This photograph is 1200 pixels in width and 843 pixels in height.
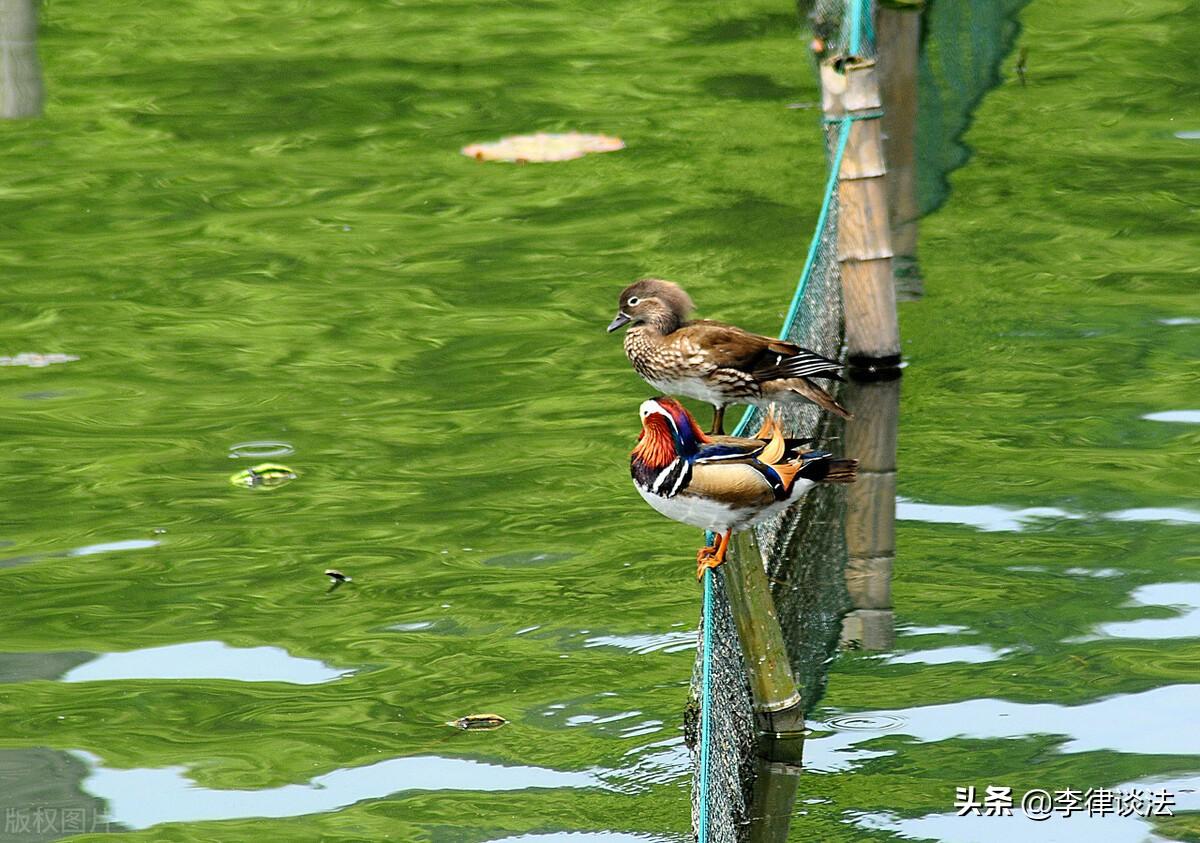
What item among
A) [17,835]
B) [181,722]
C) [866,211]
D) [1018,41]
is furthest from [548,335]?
[1018,41]

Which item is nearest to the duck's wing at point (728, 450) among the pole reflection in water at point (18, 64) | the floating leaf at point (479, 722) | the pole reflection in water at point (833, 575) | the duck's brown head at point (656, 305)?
the duck's brown head at point (656, 305)

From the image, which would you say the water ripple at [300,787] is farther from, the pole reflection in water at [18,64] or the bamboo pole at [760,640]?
the pole reflection in water at [18,64]

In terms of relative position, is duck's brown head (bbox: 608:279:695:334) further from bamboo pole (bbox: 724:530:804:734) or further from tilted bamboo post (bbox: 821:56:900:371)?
tilted bamboo post (bbox: 821:56:900:371)

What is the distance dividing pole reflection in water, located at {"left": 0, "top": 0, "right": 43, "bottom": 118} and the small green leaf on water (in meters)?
4.97

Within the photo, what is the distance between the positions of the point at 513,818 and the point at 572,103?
8467 millimetres

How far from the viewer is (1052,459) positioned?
26.1 ft

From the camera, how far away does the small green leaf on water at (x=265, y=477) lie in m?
8.08

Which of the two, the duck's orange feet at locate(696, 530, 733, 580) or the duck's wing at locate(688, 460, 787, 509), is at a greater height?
the duck's wing at locate(688, 460, 787, 509)

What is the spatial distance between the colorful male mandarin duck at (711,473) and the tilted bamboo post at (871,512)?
1.95 meters

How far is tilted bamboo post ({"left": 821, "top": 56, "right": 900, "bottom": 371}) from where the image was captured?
315 inches

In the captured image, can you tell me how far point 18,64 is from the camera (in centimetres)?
1288

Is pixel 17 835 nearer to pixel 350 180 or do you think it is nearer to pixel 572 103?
pixel 350 180

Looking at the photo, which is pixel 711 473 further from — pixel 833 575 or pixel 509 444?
pixel 509 444

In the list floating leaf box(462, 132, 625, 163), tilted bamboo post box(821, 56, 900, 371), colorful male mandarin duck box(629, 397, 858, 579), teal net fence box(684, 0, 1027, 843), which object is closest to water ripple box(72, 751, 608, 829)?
teal net fence box(684, 0, 1027, 843)
